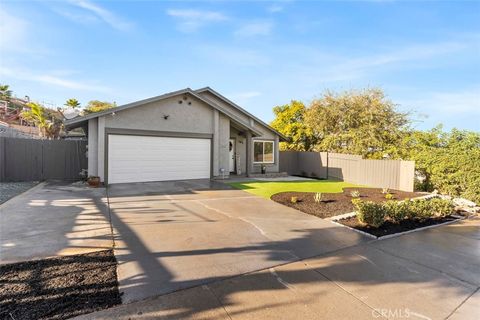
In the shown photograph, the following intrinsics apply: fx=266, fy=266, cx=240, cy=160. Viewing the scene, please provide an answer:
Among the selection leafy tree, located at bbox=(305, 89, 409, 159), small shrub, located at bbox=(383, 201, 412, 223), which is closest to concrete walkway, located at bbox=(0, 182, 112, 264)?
small shrub, located at bbox=(383, 201, 412, 223)

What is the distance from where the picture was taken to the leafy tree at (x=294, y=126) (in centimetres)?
2381

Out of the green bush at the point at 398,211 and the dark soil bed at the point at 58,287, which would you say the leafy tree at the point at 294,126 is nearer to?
the green bush at the point at 398,211

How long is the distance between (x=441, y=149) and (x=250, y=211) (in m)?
9.52

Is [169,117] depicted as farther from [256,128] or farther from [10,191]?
[256,128]

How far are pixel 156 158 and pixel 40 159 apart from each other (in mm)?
5371

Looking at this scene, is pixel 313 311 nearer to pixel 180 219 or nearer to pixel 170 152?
pixel 180 219

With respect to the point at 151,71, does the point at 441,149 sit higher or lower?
lower

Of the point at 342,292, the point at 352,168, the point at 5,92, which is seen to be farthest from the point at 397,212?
the point at 5,92

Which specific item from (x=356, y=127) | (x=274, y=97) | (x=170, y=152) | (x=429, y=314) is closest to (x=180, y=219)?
(x=429, y=314)

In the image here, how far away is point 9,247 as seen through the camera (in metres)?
4.39

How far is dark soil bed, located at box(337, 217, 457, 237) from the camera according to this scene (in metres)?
6.16

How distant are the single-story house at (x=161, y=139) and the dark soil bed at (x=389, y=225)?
8672 millimetres

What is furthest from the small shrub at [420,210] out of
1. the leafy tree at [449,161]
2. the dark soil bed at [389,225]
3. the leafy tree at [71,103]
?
the leafy tree at [71,103]

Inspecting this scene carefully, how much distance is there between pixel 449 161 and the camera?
10938 millimetres
